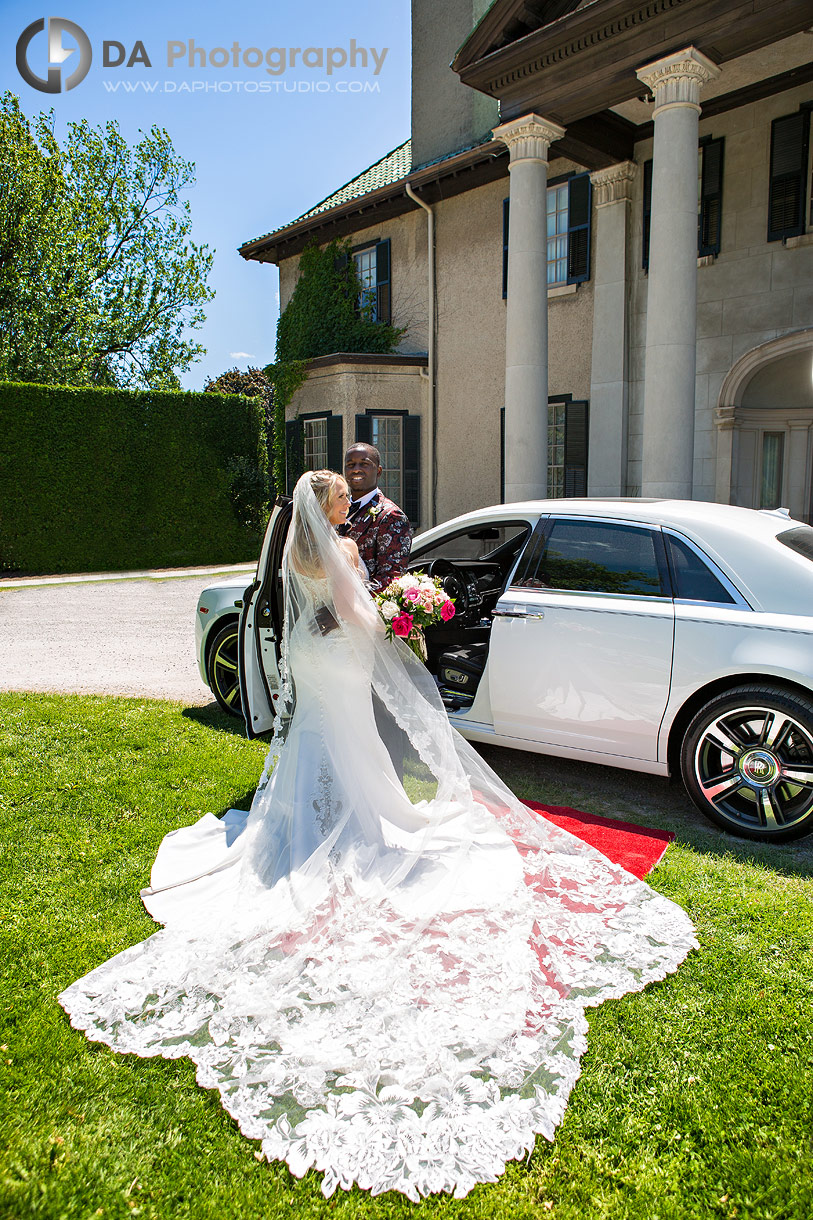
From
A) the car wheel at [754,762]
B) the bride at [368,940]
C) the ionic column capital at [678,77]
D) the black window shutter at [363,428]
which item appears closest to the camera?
the bride at [368,940]

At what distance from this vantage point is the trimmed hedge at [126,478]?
17.4m

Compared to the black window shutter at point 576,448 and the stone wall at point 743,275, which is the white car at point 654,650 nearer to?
the stone wall at point 743,275

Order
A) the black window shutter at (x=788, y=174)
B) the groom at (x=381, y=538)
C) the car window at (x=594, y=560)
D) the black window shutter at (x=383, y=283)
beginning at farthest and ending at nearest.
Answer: the black window shutter at (x=383, y=283) → the black window shutter at (x=788, y=174) → the groom at (x=381, y=538) → the car window at (x=594, y=560)

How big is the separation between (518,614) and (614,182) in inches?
383

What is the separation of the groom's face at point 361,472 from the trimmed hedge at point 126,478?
1464 cm

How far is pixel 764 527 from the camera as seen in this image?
4.37 m

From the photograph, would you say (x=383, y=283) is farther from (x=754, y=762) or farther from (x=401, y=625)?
(x=754, y=762)

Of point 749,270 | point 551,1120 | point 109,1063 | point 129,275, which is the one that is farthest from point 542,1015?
point 129,275

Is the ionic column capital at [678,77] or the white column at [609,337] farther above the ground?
the ionic column capital at [678,77]

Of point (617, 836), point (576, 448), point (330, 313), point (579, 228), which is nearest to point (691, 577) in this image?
point (617, 836)

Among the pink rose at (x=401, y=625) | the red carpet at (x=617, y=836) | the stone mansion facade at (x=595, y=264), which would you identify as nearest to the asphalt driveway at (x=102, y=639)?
the pink rose at (x=401, y=625)

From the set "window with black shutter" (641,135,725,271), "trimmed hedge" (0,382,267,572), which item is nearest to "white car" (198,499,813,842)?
"window with black shutter" (641,135,725,271)

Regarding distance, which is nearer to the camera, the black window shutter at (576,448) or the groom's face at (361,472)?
the groom's face at (361,472)

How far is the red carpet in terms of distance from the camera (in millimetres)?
3898
